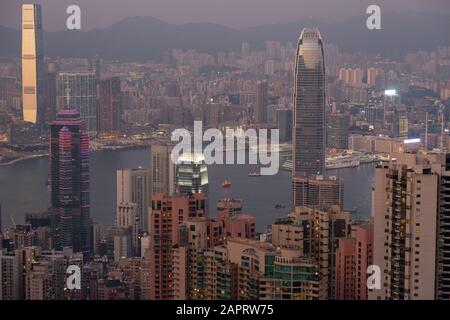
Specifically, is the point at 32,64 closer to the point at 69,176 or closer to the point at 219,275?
the point at 69,176

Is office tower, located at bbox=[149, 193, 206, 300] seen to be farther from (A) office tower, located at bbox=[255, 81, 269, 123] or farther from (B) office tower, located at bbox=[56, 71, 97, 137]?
(B) office tower, located at bbox=[56, 71, 97, 137]

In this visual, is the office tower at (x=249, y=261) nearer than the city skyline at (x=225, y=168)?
Yes

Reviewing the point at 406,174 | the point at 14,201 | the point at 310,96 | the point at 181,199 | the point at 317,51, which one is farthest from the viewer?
the point at 310,96

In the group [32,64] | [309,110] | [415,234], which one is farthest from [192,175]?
[415,234]

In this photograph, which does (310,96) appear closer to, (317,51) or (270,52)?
(317,51)

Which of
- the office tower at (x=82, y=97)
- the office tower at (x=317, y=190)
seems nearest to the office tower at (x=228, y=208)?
the office tower at (x=317, y=190)

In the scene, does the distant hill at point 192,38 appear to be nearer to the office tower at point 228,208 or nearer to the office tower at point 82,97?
the office tower at point 82,97

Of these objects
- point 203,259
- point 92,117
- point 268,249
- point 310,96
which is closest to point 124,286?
point 203,259
